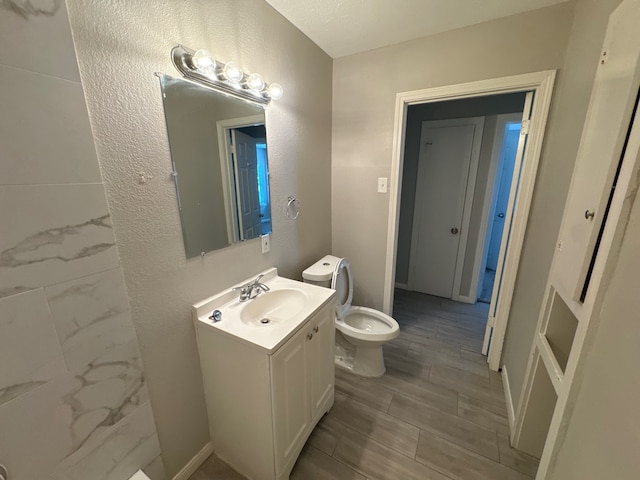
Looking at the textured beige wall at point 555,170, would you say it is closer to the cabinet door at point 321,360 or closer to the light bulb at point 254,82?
the cabinet door at point 321,360

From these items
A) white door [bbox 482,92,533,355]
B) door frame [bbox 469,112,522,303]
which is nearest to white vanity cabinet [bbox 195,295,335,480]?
white door [bbox 482,92,533,355]

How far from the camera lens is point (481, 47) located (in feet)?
5.22

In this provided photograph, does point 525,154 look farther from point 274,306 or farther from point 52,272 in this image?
point 52,272

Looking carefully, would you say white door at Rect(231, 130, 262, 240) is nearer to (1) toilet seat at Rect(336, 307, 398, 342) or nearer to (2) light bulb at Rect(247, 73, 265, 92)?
(2) light bulb at Rect(247, 73, 265, 92)

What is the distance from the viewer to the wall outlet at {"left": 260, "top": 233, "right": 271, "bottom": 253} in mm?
1556

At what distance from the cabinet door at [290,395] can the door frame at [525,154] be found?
1.24 metres

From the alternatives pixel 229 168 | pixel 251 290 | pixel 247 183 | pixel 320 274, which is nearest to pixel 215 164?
pixel 229 168

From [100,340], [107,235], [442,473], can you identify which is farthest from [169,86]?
[442,473]

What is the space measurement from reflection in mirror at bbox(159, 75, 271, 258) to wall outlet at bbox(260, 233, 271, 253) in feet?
0.13

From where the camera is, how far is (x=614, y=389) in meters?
0.64

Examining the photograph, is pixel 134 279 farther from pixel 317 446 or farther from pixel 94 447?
pixel 317 446

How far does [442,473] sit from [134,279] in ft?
5.64

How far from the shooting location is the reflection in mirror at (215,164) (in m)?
1.07

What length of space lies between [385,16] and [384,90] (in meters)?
0.46
